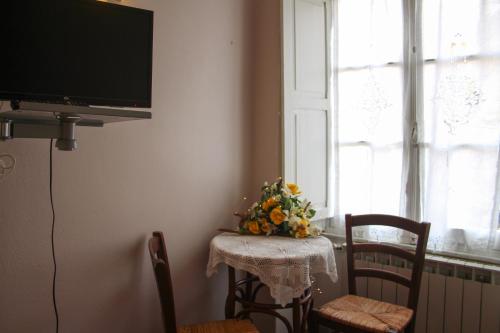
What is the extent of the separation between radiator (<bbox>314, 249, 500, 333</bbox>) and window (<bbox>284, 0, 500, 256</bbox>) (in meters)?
0.14

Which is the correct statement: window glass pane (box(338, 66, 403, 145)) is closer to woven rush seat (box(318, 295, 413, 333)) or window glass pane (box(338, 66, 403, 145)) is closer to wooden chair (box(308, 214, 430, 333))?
wooden chair (box(308, 214, 430, 333))

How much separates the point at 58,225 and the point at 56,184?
0.61 ft

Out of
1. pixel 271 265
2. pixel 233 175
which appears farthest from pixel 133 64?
pixel 233 175

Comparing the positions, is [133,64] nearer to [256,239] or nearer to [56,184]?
[56,184]

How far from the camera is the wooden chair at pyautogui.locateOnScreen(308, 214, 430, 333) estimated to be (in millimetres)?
1925

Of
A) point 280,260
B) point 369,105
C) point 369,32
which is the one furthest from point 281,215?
point 369,32

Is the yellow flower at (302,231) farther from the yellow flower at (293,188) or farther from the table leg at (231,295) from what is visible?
the table leg at (231,295)

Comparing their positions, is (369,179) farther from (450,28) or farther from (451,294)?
(450,28)

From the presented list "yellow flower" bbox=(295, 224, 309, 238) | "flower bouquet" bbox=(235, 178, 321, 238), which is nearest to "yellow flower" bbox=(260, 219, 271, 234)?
"flower bouquet" bbox=(235, 178, 321, 238)

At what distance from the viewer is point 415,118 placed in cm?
241

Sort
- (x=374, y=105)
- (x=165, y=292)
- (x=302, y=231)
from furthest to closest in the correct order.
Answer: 1. (x=374, y=105)
2. (x=302, y=231)
3. (x=165, y=292)

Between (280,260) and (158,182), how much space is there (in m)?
0.80

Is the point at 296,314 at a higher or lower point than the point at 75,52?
lower

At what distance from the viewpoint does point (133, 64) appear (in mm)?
1451
